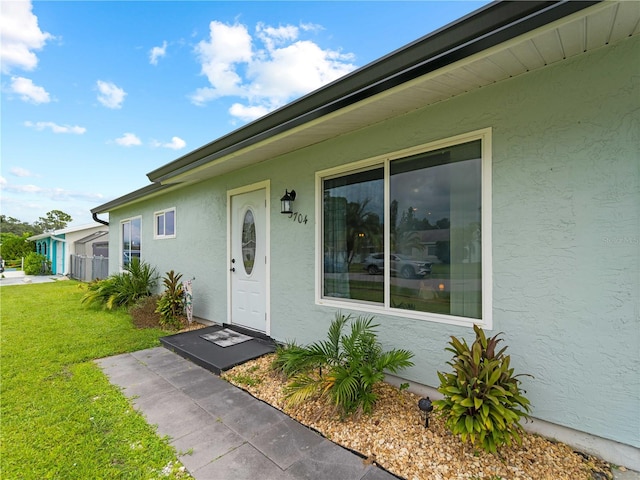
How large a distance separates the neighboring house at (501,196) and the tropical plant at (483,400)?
44cm

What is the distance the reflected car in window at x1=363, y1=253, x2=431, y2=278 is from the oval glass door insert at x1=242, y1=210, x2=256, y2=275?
2307mm

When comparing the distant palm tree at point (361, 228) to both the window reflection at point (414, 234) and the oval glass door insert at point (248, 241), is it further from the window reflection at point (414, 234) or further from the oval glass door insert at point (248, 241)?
the oval glass door insert at point (248, 241)

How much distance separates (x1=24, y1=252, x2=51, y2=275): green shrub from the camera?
17453mm

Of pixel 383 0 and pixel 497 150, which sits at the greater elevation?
pixel 383 0

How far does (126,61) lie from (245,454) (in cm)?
979

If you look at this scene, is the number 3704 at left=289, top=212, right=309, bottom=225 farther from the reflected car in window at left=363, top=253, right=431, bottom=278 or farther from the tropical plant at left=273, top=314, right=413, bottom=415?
the tropical plant at left=273, top=314, right=413, bottom=415

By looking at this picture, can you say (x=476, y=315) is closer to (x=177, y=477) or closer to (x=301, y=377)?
(x=301, y=377)

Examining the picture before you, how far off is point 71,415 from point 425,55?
14.2ft

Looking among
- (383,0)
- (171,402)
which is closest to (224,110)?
(383,0)

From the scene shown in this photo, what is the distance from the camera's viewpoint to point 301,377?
9.66 ft

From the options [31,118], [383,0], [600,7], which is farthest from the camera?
[31,118]

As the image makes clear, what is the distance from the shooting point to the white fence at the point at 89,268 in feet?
38.3

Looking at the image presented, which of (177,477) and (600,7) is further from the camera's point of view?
(177,477)

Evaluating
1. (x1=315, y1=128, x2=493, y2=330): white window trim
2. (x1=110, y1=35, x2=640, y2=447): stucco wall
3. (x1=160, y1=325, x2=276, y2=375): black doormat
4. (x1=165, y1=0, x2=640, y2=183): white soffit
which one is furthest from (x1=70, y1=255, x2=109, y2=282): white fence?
(x1=110, y1=35, x2=640, y2=447): stucco wall
